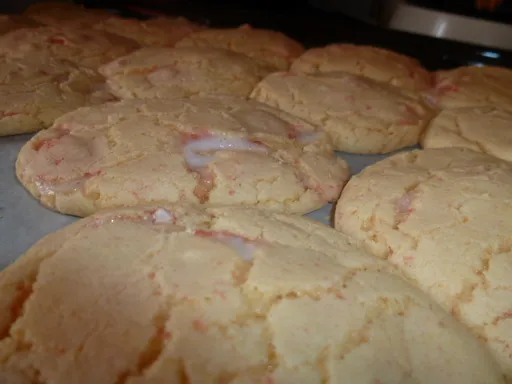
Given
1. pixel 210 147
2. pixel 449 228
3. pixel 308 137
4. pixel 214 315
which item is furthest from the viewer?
pixel 308 137

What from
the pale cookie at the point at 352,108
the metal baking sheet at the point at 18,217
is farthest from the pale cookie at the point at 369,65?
the metal baking sheet at the point at 18,217

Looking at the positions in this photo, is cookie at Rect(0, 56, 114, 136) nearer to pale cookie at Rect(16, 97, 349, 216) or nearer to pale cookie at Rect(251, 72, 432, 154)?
pale cookie at Rect(16, 97, 349, 216)

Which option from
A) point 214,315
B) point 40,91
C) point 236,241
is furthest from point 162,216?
point 40,91

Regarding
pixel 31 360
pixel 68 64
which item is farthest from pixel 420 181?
pixel 68 64

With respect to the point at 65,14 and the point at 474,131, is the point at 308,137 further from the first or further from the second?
the point at 65,14

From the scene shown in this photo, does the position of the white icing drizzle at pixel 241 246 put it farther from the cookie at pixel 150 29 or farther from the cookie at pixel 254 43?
the cookie at pixel 150 29
